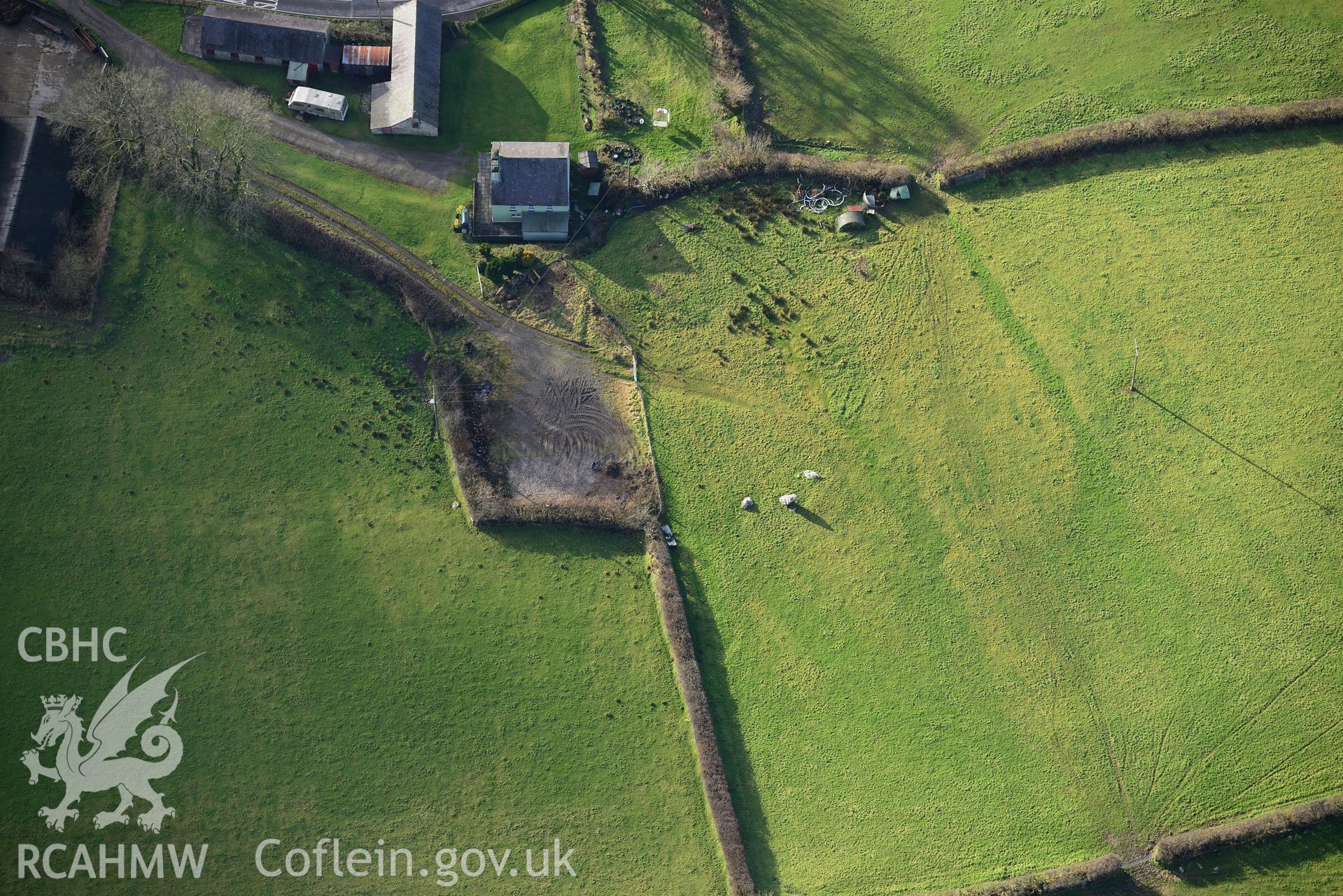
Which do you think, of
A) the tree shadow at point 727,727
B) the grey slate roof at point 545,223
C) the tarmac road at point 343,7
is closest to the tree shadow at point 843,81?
the grey slate roof at point 545,223

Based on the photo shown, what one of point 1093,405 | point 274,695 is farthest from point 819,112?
point 274,695

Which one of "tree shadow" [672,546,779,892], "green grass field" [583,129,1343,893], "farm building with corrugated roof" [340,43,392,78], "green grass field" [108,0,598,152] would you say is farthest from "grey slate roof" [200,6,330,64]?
"tree shadow" [672,546,779,892]

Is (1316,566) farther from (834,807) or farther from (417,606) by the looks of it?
(417,606)

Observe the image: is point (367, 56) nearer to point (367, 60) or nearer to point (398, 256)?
point (367, 60)

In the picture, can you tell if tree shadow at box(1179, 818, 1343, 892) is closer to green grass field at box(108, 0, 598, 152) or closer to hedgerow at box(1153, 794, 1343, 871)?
hedgerow at box(1153, 794, 1343, 871)

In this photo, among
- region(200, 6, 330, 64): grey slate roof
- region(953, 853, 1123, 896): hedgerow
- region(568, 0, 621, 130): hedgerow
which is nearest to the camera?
region(953, 853, 1123, 896): hedgerow
